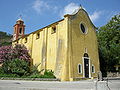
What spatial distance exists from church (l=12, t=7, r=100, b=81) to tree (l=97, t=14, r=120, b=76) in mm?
5918

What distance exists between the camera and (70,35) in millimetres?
20469

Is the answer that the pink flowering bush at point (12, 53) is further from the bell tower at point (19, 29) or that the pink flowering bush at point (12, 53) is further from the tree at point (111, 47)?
the tree at point (111, 47)

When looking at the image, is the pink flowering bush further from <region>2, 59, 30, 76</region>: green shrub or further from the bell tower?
the bell tower

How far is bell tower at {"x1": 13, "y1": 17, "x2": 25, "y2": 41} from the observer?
35.6m

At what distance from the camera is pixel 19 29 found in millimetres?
36281

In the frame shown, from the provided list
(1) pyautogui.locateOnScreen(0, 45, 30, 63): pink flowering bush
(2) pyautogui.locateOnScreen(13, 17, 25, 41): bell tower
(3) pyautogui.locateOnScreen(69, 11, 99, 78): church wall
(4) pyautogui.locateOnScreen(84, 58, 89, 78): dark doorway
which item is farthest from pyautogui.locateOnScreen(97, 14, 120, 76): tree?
(2) pyautogui.locateOnScreen(13, 17, 25, 41): bell tower

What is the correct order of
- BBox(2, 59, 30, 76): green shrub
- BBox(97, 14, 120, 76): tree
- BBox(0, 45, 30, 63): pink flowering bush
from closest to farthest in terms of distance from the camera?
BBox(2, 59, 30, 76): green shrub, BBox(0, 45, 30, 63): pink flowering bush, BBox(97, 14, 120, 76): tree

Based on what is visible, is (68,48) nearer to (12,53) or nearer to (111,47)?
(12,53)

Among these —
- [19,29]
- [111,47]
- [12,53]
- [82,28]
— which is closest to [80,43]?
[82,28]

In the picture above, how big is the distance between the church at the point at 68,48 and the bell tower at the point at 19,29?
34.8ft

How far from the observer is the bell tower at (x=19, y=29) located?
3562 cm

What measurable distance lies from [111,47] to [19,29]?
2042 centimetres

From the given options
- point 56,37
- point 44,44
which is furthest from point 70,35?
point 44,44

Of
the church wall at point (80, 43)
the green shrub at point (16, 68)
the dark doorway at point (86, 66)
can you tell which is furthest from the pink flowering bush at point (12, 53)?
the dark doorway at point (86, 66)
